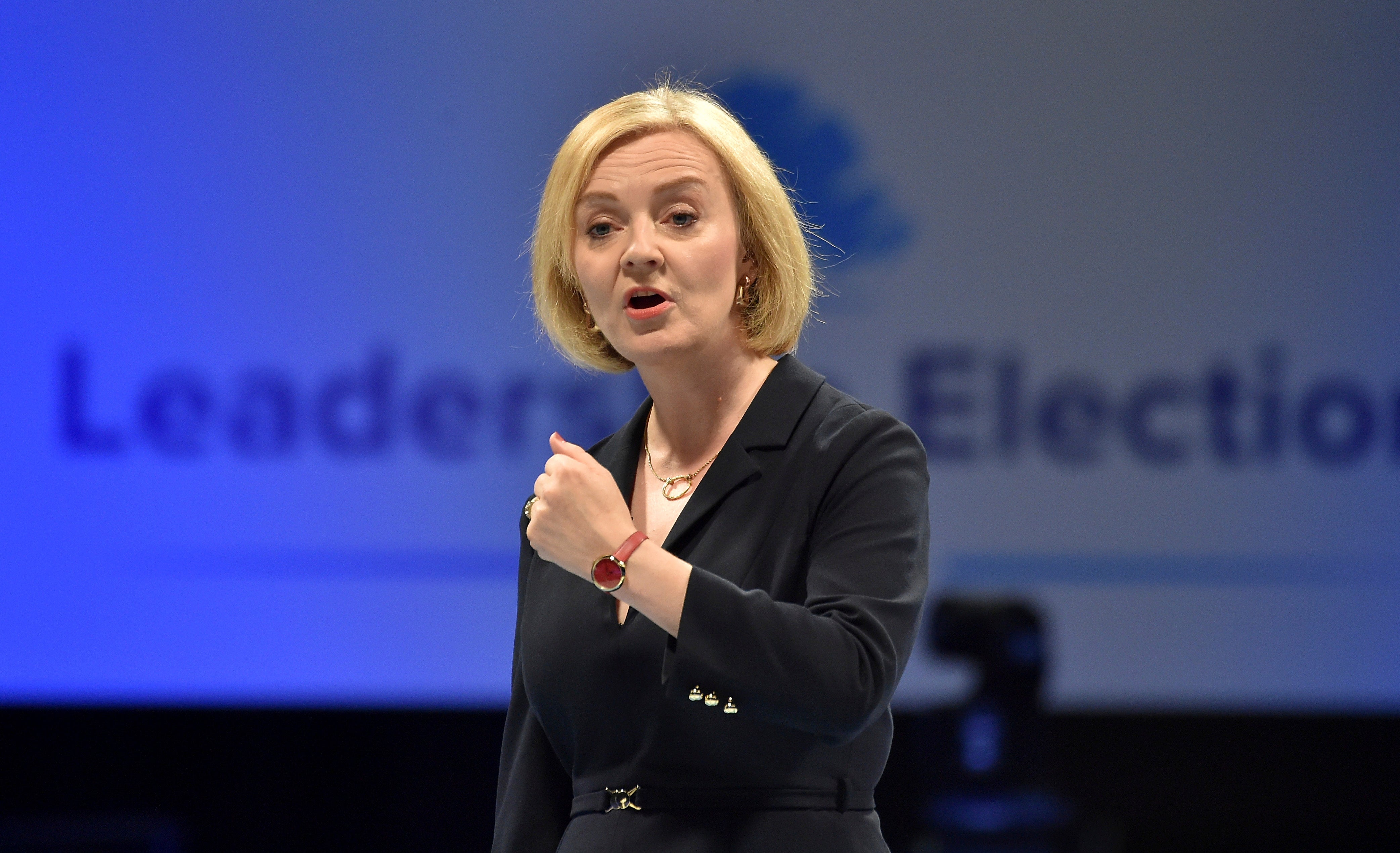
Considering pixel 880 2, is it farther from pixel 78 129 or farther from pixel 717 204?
pixel 717 204

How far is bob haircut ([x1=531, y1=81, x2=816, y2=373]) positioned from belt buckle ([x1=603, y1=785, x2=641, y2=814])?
55 cm

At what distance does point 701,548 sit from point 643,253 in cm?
34

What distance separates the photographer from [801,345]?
403 centimetres

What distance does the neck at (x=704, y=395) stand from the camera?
163cm

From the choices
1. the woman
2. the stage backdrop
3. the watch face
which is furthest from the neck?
the stage backdrop

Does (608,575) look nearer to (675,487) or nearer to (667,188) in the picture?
(675,487)

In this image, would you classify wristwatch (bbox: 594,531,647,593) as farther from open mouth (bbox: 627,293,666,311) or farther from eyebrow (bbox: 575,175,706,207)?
eyebrow (bbox: 575,175,706,207)

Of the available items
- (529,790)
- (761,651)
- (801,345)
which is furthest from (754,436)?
(801,345)

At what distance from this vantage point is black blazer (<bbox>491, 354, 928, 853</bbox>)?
129 centimetres

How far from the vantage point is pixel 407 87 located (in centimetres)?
409

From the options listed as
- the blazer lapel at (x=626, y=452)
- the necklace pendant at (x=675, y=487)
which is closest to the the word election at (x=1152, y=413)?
the blazer lapel at (x=626, y=452)

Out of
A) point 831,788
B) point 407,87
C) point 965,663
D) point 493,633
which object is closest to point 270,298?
point 407,87

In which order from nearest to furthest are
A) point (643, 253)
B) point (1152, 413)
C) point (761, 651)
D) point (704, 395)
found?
1. point (761, 651)
2. point (643, 253)
3. point (704, 395)
4. point (1152, 413)

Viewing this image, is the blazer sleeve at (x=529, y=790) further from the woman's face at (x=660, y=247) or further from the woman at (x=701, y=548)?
the woman's face at (x=660, y=247)
